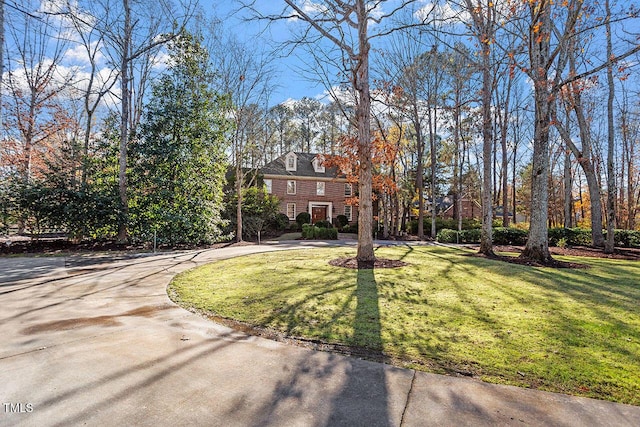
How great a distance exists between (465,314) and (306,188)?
25.0 meters

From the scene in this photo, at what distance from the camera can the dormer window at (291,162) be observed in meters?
28.2

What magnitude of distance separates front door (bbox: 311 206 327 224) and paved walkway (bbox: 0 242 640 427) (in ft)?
83.6

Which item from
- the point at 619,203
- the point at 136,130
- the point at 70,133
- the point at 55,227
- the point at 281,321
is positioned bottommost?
the point at 281,321

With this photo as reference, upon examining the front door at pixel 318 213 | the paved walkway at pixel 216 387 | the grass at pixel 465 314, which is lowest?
the grass at pixel 465 314

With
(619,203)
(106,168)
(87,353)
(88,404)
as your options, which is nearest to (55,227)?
(106,168)

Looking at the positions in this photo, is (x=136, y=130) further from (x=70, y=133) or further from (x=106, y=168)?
(x=70, y=133)

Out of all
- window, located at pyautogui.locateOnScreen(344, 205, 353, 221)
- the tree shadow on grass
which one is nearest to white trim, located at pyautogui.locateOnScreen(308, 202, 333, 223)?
window, located at pyautogui.locateOnScreen(344, 205, 353, 221)

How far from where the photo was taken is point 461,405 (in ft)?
7.06

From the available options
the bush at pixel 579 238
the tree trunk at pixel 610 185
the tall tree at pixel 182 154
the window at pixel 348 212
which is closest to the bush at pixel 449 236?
the bush at pixel 579 238

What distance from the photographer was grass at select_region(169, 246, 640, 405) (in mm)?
2760

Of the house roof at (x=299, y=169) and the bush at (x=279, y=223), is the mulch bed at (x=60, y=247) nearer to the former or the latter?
the bush at (x=279, y=223)

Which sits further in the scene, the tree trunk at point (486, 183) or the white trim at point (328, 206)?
the white trim at point (328, 206)

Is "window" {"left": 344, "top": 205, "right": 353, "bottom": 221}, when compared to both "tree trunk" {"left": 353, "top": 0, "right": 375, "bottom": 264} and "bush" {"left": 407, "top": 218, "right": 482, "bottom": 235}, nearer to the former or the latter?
"bush" {"left": 407, "top": 218, "right": 482, "bottom": 235}

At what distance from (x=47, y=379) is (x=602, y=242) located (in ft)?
61.6
